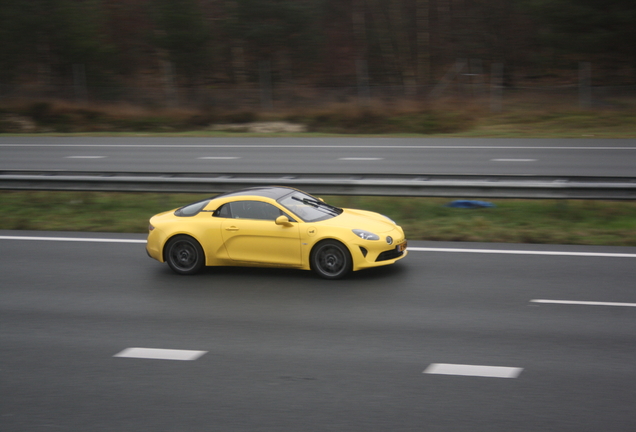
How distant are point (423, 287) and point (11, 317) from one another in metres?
5.01

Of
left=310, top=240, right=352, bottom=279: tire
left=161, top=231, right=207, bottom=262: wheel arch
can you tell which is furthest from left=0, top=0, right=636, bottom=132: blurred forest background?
left=310, top=240, right=352, bottom=279: tire

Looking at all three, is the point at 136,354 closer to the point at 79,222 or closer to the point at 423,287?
the point at 423,287

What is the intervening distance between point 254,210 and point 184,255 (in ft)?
3.96

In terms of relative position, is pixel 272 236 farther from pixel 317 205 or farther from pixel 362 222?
pixel 362 222

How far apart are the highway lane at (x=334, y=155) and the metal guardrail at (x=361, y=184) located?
11.1 ft

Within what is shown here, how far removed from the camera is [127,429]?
5.05m

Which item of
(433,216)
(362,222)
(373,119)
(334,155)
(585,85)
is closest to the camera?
(362,222)

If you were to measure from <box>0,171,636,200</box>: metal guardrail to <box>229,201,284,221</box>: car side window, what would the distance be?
3.38 metres

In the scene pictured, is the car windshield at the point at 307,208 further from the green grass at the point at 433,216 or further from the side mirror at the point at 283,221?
the green grass at the point at 433,216

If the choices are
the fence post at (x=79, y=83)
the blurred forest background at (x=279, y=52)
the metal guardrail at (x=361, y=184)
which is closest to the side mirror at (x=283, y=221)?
the metal guardrail at (x=361, y=184)

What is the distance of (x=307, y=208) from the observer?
936 cm

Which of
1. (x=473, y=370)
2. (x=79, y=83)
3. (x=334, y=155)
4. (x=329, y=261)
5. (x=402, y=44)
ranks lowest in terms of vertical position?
(x=473, y=370)

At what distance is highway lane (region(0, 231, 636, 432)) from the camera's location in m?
5.20

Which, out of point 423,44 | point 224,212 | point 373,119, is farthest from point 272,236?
point 423,44
